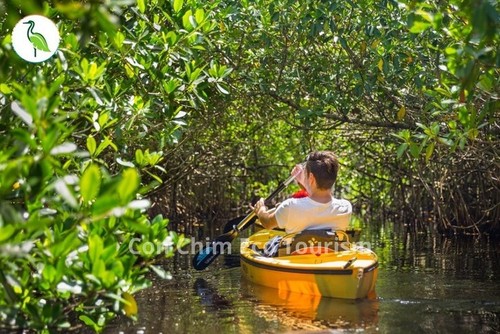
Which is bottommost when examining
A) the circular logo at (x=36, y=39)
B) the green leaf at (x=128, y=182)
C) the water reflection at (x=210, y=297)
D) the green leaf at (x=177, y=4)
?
the water reflection at (x=210, y=297)

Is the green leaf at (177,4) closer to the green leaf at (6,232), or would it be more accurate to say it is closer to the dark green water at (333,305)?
the dark green water at (333,305)

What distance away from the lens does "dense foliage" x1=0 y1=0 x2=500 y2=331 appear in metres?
3.03

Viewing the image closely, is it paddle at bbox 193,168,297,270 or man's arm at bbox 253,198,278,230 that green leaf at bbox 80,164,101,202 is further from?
paddle at bbox 193,168,297,270

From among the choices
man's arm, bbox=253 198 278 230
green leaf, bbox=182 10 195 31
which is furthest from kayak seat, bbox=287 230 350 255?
green leaf, bbox=182 10 195 31

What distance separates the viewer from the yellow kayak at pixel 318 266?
609 centimetres

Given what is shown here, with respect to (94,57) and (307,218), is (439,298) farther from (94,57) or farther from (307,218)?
(94,57)

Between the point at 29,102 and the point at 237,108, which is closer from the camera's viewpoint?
the point at 29,102

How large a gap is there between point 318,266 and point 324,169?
760 mm

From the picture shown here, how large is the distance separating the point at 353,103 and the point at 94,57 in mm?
3521

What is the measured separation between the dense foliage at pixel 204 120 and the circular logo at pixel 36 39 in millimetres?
81

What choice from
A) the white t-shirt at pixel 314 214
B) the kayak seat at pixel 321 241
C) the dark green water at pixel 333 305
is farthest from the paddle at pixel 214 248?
the kayak seat at pixel 321 241

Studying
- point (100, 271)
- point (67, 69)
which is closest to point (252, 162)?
point (67, 69)

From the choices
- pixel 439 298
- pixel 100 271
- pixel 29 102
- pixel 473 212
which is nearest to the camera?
pixel 29 102

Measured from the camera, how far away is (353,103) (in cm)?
867
